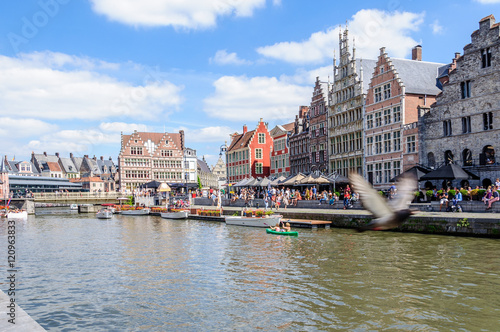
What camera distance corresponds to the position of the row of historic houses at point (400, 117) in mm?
33000

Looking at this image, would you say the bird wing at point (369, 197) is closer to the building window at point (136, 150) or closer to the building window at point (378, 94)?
the building window at point (378, 94)

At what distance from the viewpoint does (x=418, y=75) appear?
42719mm

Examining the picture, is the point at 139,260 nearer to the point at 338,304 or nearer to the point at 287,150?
the point at 338,304

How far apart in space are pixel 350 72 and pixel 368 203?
4220 cm

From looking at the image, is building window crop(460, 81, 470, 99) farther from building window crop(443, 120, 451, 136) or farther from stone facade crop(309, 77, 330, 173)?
stone facade crop(309, 77, 330, 173)

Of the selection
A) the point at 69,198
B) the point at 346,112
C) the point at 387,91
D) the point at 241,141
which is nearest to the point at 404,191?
the point at 387,91

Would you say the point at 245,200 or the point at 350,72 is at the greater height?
A: the point at 350,72

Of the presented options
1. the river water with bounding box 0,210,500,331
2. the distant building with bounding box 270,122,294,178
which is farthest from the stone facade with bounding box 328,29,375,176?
the river water with bounding box 0,210,500,331

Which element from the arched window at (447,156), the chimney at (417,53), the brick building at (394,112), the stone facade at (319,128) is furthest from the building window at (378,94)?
the arched window at (447,156)

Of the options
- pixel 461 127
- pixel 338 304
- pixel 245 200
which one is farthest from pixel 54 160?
pixel 338 304

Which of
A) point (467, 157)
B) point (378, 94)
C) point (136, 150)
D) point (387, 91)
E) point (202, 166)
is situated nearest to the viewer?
point (467, 157)

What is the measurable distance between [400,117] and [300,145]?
18953 millimetres

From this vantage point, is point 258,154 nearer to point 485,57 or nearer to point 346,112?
point 346,112

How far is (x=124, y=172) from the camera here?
281 ft
